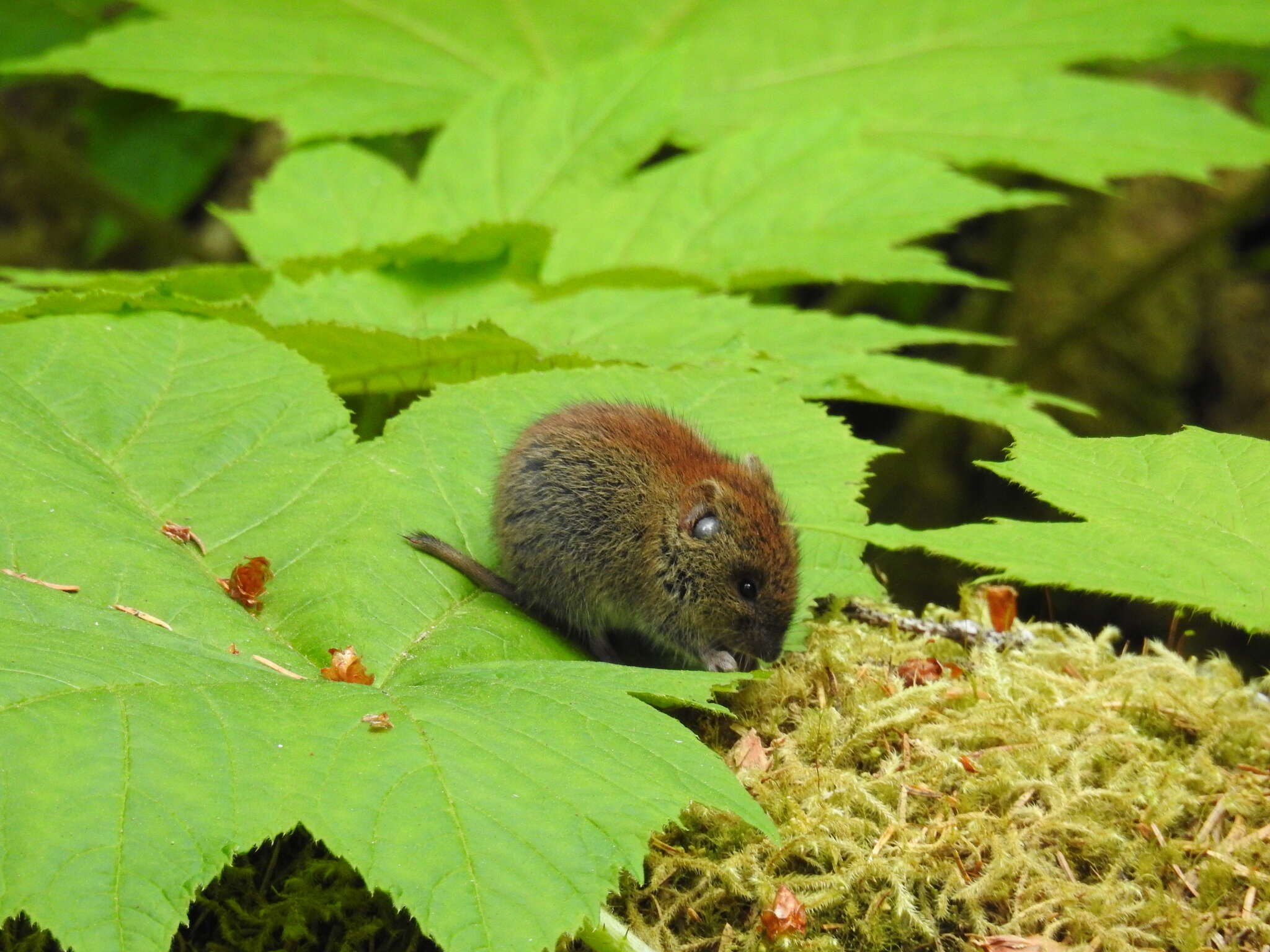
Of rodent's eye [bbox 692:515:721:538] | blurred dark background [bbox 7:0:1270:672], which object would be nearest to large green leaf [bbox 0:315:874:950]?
rodent's eye [bbox 692:515:721:538]

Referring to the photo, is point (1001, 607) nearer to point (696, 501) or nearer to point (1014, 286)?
point (696, 501)

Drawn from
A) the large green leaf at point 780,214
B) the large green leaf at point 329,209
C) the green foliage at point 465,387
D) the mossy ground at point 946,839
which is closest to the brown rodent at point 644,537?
the green foliage at point 465,387

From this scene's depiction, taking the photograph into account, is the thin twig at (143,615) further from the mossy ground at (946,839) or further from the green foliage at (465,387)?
the mossy ground at (946,839)

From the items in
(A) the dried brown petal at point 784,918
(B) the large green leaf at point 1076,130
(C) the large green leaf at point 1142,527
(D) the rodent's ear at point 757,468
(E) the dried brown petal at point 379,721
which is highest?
(B) the large green leaf at point 1076,130

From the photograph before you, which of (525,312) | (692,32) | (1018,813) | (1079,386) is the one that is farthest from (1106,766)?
(1079,386)

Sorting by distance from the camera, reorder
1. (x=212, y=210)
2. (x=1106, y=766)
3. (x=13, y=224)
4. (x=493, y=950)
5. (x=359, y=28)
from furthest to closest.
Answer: (x=13, y=224) < (x=359, y=28) < (x=212, y=210) < (x=1106, y=766) < (x=493, y=950)

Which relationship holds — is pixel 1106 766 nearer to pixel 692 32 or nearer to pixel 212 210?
pixel 212 210
